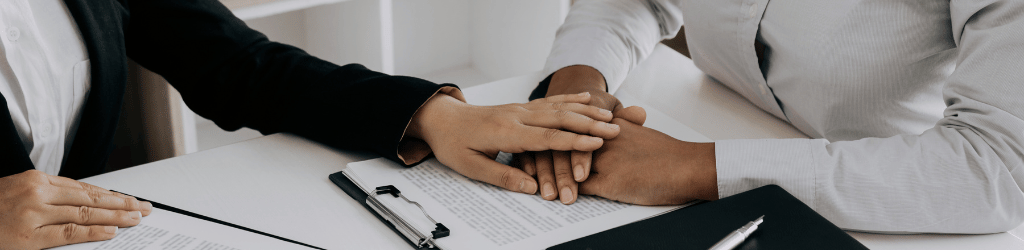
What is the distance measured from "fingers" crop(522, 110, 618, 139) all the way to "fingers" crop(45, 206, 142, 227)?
400 millimetres

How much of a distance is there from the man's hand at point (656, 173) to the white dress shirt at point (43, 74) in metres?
0.66

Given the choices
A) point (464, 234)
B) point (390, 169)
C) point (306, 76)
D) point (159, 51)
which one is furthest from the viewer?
point (159, 51)

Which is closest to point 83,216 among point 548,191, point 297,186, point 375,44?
point 297,186

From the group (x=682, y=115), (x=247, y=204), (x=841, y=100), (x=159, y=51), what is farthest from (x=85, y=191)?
(x=841, y=100)

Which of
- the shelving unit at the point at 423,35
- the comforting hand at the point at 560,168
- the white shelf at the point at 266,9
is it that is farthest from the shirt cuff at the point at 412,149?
the shelving unit at the point at 423,35

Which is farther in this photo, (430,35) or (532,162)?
(430,35)

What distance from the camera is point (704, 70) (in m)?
1.08

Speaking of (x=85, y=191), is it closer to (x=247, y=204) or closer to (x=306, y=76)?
(x=247, y=204)

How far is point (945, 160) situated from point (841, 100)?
203 millimetres

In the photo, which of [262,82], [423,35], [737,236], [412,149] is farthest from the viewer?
[423,35]

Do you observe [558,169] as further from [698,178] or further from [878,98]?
[878,98]

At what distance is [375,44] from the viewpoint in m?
2.12

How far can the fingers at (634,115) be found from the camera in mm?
811

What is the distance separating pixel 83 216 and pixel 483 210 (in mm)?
344
